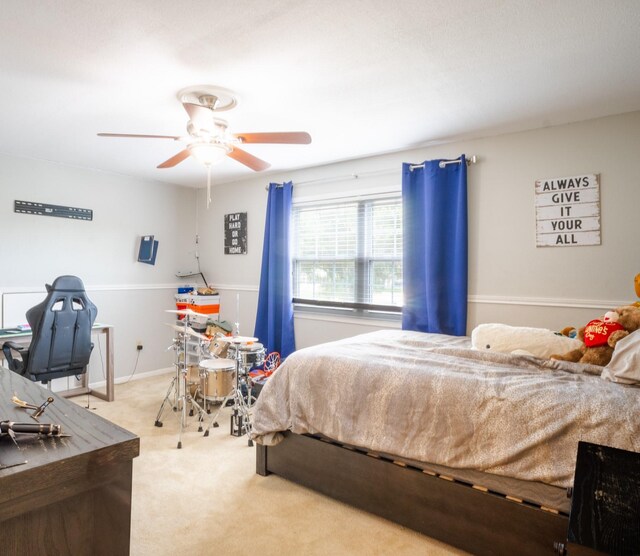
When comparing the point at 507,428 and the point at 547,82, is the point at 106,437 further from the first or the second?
the point at 547,82

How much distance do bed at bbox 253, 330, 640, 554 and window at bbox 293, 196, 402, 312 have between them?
1.40 m

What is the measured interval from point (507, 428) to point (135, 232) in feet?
14.4

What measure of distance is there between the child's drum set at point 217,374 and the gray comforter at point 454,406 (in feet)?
2.47

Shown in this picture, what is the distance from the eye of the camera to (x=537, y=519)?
1581mm

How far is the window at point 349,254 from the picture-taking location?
3.79m

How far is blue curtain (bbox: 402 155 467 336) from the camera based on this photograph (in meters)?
3.24

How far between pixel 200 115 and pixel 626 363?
7.86 feet

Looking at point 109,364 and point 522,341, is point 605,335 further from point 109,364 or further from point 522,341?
point 109,364

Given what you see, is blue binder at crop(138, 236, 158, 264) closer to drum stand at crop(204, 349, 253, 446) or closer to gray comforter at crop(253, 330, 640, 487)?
drum stand at crop(204, 349, 253, 446)

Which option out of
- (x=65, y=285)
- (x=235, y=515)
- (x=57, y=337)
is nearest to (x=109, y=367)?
(x=57, y=337)

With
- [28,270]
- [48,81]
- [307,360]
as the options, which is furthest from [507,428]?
[28,270]

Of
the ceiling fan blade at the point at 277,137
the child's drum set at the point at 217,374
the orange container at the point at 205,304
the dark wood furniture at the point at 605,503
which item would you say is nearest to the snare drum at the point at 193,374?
the child's drum set at the point at 217,374

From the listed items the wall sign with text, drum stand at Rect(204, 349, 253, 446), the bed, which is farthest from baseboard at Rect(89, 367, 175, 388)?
the bed

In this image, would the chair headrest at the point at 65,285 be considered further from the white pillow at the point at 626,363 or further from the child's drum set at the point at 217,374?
the white pillow at the point at 626,363
